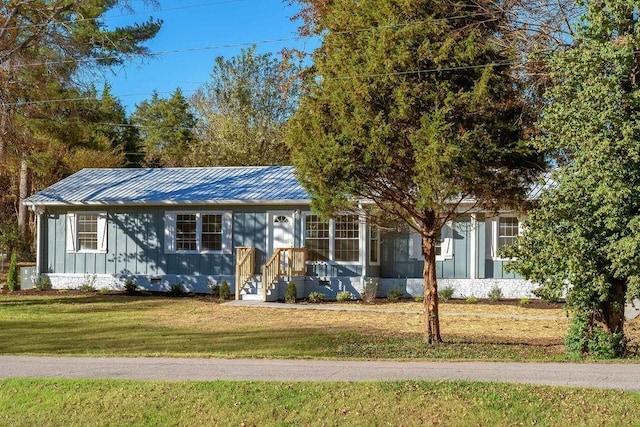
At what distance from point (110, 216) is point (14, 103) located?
5.51 m

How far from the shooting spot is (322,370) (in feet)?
36.8

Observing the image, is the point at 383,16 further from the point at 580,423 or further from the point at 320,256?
the point at 320,256

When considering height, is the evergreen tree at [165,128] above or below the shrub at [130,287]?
above

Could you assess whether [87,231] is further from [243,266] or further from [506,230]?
[506,230]

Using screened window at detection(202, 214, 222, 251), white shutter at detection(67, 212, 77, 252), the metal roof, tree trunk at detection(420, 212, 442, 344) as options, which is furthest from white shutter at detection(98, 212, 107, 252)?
tree trunk at detection(420, 212, 442, 344)

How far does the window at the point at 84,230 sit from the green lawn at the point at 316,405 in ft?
61.4

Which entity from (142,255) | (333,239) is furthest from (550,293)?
(142,255)

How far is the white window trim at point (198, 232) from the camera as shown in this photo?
2669cm

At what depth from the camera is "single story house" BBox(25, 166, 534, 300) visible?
979 inches

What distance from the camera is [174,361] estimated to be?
40.7ft

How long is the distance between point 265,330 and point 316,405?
31.1 feet

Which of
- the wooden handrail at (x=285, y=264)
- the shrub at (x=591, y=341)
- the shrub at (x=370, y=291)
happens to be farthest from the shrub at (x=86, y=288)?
the shrub at (x=591, y=341)

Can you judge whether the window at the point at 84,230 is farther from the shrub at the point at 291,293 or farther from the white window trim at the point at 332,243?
the shrub at the point at 291,293

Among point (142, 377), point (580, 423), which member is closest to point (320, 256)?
point (142, 377)
